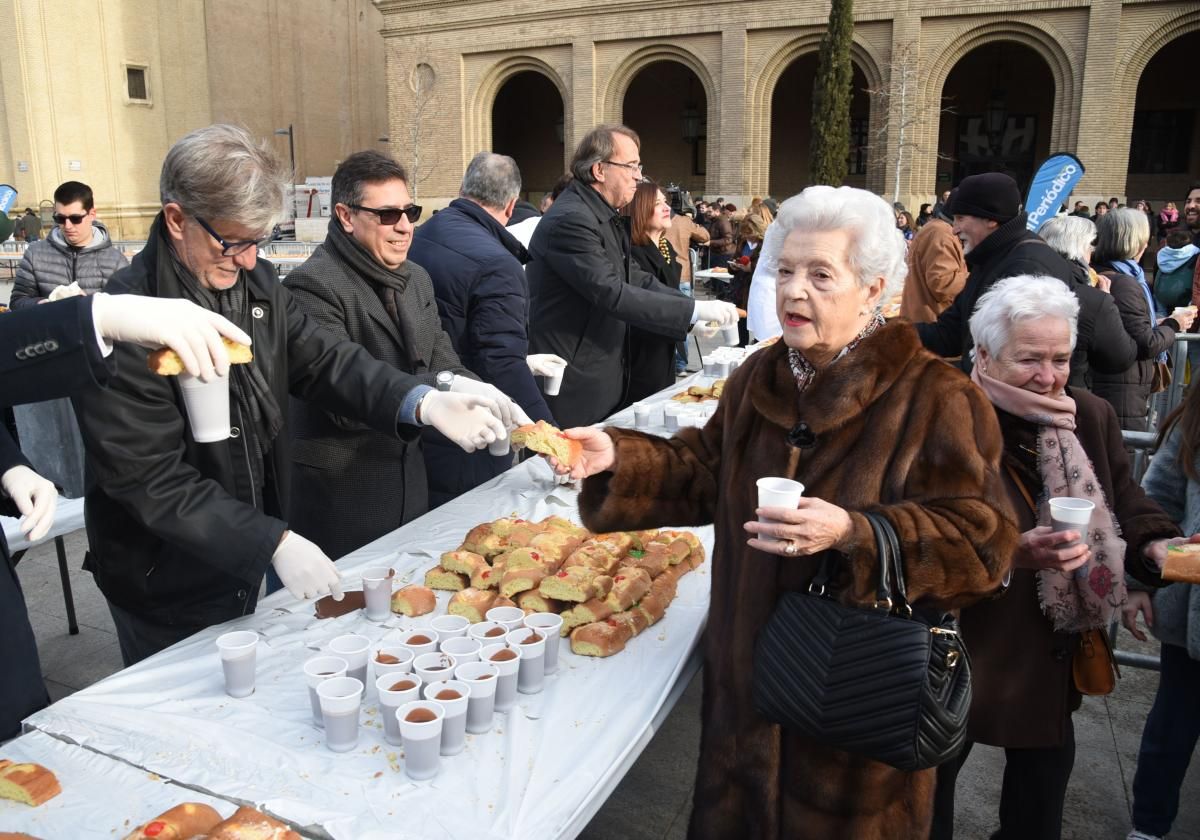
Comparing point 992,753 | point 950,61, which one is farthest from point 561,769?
point 950,61

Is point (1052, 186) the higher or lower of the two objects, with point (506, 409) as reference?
higher

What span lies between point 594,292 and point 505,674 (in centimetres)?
285

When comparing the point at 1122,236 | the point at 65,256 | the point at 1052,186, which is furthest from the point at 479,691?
the point at 1052,186

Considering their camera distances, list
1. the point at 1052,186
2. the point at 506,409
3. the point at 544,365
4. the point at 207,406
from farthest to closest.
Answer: the point at 1052,186 < the point at 544,365 < the point at 506,409 < the point at 207,406

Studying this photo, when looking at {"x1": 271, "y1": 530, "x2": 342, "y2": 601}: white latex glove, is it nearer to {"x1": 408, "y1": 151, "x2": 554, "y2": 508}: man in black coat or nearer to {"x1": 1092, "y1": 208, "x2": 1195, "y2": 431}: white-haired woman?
{"x1": 408, "y1": 151, "x2": 554, "y2": 508}: man in black coat

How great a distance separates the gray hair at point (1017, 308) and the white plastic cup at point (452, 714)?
1901 millimetres

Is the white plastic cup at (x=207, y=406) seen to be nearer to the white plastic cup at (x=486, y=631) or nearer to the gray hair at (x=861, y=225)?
the white plastic cup at (x=486, y=631)

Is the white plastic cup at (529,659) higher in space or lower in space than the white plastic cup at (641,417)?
lower

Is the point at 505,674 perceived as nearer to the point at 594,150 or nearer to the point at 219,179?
the point at 219,179

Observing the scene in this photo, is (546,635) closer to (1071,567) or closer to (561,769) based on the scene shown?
(561,769)

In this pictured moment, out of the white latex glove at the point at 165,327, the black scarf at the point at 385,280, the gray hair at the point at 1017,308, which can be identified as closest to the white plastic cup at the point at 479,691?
the white latex glove at the point at 165,327

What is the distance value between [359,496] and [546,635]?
4.28 feet

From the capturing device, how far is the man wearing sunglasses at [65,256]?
694 centimetres

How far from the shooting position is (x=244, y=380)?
2406mm
